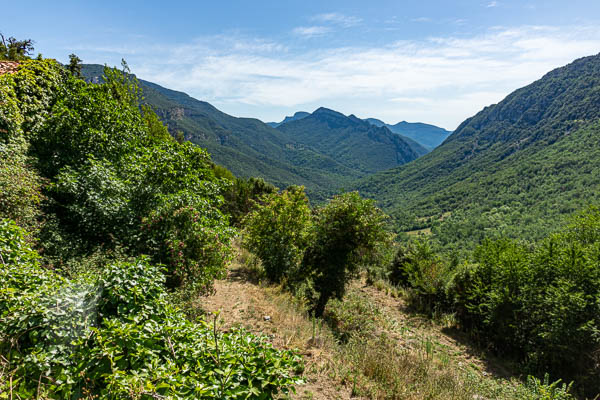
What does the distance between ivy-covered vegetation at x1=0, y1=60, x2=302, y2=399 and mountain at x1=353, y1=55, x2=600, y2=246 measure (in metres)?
91.9

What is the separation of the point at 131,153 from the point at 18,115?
3053mm

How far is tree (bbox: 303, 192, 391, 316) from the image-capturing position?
8977mm

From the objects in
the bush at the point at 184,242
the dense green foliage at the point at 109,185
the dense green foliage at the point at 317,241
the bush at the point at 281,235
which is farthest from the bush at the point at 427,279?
the bush at the point at 184,242

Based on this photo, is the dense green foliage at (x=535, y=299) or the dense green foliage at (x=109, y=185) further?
the dense green foliage at (x=535, y=299)

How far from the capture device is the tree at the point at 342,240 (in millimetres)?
8977

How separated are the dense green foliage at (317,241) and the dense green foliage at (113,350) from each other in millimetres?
6151

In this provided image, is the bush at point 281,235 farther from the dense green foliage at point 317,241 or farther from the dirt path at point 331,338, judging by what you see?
the dirt path at point 331,338

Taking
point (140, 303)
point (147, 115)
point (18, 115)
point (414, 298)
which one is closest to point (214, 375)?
point (140, 303)

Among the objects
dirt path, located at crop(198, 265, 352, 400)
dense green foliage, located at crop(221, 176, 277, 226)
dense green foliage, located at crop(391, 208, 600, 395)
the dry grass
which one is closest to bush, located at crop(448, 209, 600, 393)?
dense green foliage, located at crop(391, 208, 600, 395)

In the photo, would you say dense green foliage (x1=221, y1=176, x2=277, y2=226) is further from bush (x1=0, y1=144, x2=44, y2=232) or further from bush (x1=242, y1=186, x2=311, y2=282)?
bush (x1=0, y1=144, x2=44, y2=232)

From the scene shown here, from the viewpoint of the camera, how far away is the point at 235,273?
11.3 m

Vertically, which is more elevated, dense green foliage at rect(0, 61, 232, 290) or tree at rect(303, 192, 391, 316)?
dense green foliage at rect(0, 61, 232, 290)

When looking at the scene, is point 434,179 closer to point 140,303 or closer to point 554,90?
point 554,90

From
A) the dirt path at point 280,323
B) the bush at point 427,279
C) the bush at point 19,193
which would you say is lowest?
the bush at point 427,279
